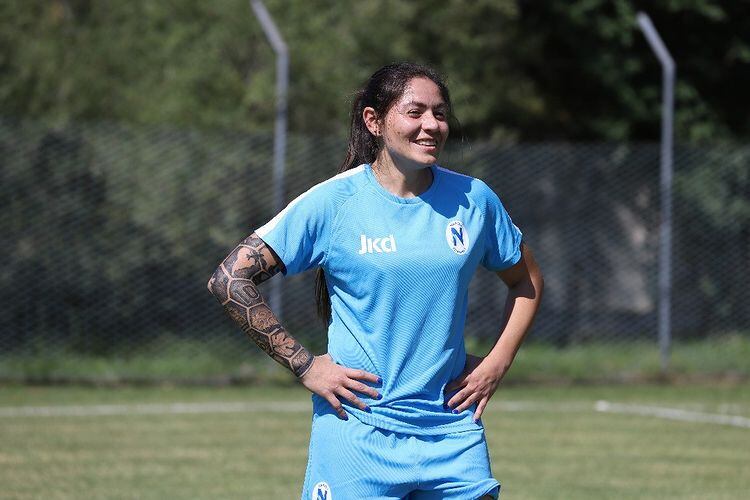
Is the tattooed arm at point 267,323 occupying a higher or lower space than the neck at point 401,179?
lower

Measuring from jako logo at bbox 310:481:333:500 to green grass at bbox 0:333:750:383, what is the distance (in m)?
9.38

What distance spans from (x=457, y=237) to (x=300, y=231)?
488 mm

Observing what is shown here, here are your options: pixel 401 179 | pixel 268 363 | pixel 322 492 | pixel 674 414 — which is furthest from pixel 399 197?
pixel 268 363

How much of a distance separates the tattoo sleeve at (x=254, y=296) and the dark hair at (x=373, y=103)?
212 millimetres

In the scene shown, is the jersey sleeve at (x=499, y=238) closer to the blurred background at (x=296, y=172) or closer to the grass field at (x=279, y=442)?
the grass field at (x=279, y=442)

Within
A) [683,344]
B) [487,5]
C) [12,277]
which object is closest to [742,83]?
[487,5]

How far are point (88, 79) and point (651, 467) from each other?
8.92 metres

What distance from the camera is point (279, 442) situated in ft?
32.4

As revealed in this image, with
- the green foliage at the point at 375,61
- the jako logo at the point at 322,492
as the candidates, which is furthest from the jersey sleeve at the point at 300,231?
the green foliage at the point at 375,61

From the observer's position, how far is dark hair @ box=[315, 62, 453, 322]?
170 inches

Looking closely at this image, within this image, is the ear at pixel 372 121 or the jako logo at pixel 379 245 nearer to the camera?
the jako logo at pixel 379 245

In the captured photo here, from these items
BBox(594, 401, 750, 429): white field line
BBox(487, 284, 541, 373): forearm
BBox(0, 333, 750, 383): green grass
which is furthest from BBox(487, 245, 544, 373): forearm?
BBox(0, 333, 750, 383): green grass

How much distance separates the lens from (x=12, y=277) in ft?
42.0

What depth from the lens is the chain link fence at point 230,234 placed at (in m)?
12.9
